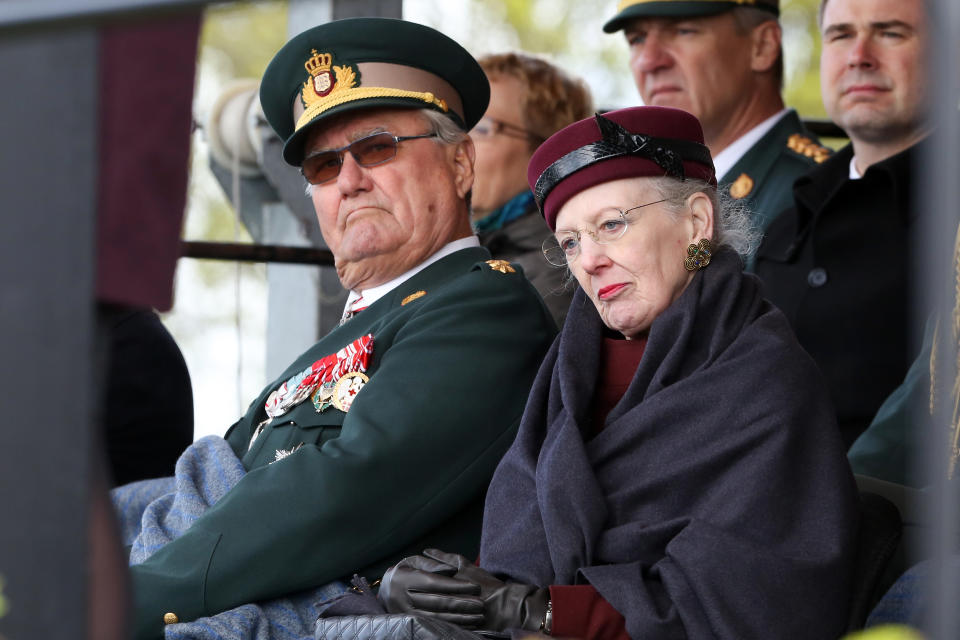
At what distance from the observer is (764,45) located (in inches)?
161

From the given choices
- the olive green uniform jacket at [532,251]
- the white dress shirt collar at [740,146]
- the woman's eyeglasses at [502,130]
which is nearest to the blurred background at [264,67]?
the woman's eyeglasses at [502,130]

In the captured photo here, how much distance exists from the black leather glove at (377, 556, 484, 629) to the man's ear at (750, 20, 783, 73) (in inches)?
89.5

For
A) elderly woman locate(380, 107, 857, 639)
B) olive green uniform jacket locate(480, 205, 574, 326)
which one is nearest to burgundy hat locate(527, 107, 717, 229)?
elderly woman locate(380, 107, 857, 639)

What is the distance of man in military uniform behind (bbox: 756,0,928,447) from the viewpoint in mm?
3219

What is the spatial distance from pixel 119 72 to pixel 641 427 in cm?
132

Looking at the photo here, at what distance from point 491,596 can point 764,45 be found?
7.81ft

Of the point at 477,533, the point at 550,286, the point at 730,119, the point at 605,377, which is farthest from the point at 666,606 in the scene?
the point at 730,119

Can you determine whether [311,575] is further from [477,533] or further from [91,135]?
[91,135]

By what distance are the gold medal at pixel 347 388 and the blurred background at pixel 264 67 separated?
265 inches

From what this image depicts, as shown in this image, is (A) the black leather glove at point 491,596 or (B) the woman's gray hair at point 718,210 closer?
(A) the black leather glove at point 491,596

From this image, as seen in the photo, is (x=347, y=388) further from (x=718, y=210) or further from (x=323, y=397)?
(x=718, y=210)

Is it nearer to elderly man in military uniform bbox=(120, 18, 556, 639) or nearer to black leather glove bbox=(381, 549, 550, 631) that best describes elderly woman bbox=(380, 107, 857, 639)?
black leather glove bbox=(381, 549, 550, 631)

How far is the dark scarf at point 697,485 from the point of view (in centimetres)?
208

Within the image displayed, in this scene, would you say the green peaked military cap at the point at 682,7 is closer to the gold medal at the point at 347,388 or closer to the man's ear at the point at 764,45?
the man's ear at the point at 764,45
